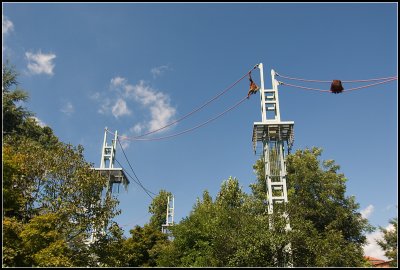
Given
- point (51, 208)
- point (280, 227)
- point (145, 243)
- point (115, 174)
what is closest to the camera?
point (280, 227)

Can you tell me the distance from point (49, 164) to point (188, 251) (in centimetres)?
1143

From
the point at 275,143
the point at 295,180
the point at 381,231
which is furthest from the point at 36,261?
the point at 295,180

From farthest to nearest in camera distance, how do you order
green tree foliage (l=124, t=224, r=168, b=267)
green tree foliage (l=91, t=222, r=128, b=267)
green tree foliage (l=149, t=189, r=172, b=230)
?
green tree foliage (l=149, t=189, r=172, b=230) → green tree foliage (l=124, t=224, r=168, b=267) → green tree foliage (l=91, t=222, r=128, b=267)

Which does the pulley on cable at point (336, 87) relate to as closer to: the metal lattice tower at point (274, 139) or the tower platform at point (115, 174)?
the metal lattice tower at point (274, 139)

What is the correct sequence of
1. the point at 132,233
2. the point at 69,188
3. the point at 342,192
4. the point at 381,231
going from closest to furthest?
1. the point at 69,188
2. the point at 381,231
3. the point at 342,192
4. the point at 132,233

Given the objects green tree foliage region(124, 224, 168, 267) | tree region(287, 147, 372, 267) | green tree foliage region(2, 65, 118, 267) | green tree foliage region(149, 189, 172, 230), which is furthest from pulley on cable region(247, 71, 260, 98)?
green tree foliage region(149, 189, 172, 230)

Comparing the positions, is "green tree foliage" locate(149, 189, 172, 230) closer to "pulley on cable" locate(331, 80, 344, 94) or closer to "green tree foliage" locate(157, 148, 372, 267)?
"green tree foliage" locate(157, 148, 372, 267)

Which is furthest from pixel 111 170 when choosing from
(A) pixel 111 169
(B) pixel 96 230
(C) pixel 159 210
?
(C) pixel 159 210

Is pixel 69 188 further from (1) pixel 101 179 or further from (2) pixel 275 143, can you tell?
(2) pixel 275 143

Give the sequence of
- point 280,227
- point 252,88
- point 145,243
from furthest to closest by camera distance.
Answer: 1. point 145,243
2. point 252,88
3. point 280,227

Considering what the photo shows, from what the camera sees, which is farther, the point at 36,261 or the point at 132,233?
the point at 132,233

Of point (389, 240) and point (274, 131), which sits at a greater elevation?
point (274, 131)

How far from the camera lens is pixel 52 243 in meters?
15.1

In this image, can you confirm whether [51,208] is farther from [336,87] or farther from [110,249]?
[336,87]
